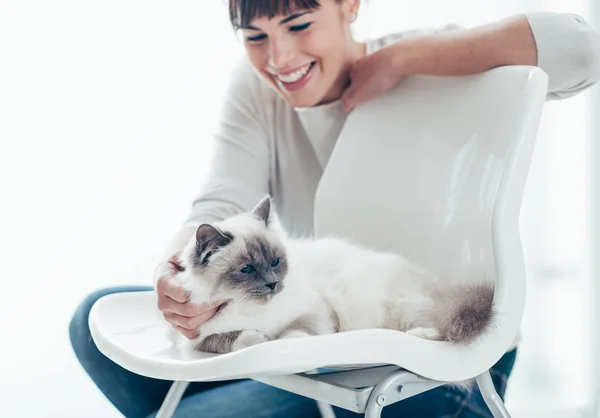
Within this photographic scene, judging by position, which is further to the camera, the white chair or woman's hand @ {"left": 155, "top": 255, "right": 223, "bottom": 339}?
woman's hand @ {"left": 155, "top": 255, "right": 223, "bottom": 339}

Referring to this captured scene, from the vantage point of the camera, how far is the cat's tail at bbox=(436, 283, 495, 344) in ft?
3.24

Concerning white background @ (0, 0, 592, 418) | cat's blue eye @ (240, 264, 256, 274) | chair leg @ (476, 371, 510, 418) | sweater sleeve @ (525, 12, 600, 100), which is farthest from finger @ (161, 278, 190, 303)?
white background @ (0, 0, 592, 418)

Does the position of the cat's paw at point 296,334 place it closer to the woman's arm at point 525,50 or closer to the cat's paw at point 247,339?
the cat's paw at point 247,339

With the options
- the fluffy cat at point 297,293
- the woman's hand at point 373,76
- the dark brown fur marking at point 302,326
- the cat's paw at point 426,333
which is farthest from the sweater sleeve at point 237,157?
the cat's paw at point 426,333

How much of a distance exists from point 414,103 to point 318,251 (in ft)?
1.22

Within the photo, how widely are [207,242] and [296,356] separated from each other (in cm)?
29

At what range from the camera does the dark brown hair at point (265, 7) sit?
132 centimetres

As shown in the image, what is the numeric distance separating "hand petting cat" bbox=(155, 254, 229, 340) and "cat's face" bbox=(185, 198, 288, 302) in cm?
3

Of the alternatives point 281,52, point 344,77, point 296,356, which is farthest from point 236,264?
point 344,77

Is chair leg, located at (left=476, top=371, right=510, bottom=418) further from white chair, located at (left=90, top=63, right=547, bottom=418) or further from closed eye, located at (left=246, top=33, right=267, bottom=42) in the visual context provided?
closed eye, located at (left=246, top=33, right=267, bottom=42)

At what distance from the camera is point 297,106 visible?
5.03 feet

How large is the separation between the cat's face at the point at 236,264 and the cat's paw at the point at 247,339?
0.17 feet

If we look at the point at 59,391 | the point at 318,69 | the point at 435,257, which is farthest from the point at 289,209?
the point at 59,391

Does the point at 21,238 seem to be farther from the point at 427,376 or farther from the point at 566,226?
the point at 566,226
